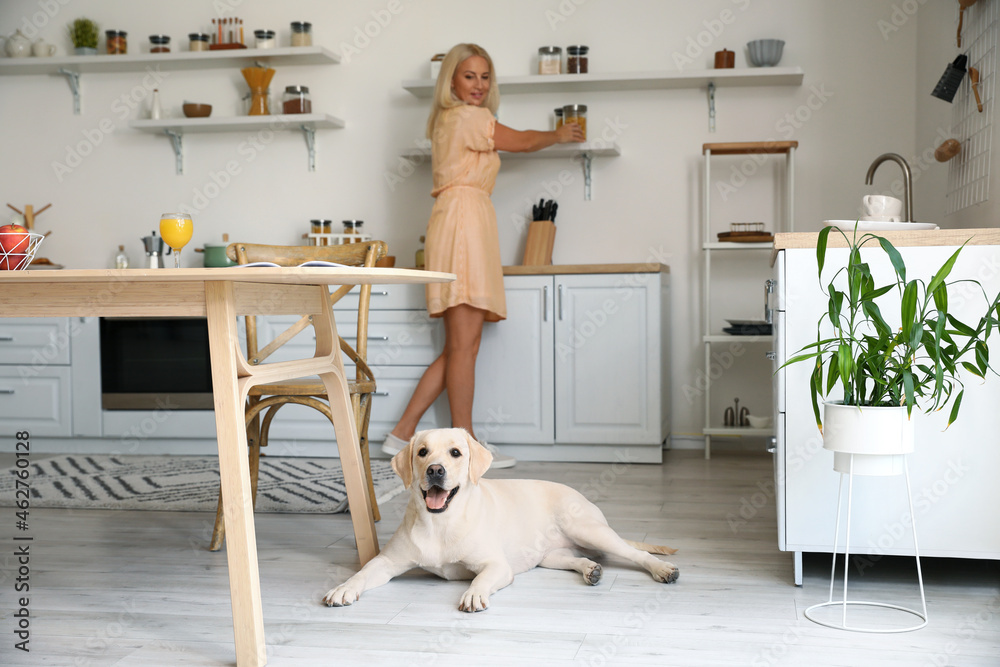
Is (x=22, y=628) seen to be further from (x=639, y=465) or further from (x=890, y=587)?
(x=639, y=465)

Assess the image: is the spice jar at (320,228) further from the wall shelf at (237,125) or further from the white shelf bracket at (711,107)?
the white shelf bracket at (711,107)

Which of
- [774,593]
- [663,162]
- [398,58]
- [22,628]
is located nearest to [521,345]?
[663,162]

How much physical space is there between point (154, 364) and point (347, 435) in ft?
7.61

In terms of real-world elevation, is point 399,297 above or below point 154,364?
above

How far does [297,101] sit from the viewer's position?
4.29m

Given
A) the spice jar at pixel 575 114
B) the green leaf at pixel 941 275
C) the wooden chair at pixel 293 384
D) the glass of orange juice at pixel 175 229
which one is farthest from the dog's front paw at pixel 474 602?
the spice jar at pixel 575 114

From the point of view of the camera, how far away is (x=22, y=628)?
1786mm

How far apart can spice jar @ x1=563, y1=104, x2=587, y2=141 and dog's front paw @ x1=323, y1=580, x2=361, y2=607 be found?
2679 mm

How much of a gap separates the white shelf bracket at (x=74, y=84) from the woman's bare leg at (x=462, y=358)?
249 centimetres

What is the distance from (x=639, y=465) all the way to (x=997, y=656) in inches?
86.0

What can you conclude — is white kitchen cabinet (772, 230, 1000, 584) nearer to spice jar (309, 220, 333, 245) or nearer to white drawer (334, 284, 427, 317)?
white drawer (334, 284, 427, 317)

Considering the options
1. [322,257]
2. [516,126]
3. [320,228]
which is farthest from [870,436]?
[320,228]

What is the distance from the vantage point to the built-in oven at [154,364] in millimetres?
4117

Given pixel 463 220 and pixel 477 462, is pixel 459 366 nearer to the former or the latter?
pixel 463 220
